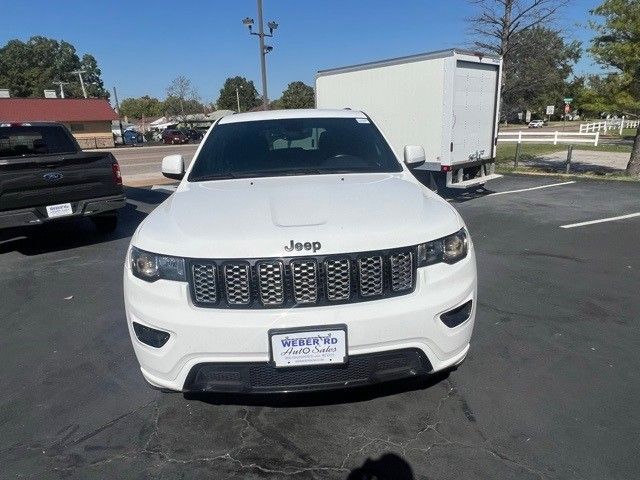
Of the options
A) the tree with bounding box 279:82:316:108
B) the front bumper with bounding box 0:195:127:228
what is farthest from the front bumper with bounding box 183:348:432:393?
the tree with bounding box 279:82:316:108

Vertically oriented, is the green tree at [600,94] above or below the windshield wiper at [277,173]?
above

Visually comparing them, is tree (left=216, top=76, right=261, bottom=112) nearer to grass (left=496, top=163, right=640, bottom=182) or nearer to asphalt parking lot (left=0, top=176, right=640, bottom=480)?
grass (left=496, top=163, right=640, bottom=182)

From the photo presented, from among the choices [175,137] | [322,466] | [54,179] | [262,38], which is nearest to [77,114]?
[175,137]

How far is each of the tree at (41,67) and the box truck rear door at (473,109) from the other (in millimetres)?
102417

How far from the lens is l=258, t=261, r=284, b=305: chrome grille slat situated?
217 cm

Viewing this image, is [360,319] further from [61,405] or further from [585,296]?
[585,296]

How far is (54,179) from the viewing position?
598cm

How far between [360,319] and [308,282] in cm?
31

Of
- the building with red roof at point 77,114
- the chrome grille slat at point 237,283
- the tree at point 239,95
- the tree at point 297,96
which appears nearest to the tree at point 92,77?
the tree at point 239,95

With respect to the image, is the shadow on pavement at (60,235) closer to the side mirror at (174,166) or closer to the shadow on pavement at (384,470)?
the side mirror at (174,166)

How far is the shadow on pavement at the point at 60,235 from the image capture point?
670 centimetres

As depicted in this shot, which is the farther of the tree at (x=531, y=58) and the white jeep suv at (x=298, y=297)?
the tree at (x=531, y=58)

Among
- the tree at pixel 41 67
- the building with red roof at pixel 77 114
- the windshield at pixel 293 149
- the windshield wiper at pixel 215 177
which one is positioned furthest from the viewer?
the tree at pixel 41 67

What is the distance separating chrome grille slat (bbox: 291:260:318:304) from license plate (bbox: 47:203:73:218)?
5.23 m
